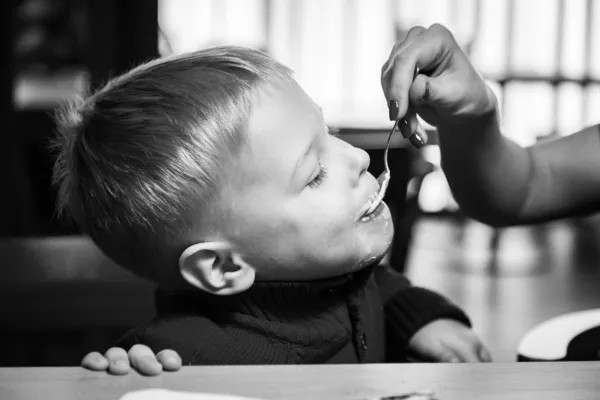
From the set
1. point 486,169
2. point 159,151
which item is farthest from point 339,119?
point 159,151

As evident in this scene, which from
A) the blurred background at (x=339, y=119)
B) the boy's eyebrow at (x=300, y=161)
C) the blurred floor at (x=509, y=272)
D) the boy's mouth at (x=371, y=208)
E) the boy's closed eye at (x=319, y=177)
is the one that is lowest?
the blurred floor at (x=509, y=272)

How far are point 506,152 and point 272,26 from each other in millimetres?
5608

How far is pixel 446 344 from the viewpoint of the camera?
1072mm

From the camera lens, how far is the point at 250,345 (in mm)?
903

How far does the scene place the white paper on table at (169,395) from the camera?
56 centimetres

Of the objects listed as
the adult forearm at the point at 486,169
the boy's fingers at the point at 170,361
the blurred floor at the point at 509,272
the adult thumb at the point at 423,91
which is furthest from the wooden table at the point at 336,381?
the blurred floor at the point at 509,272

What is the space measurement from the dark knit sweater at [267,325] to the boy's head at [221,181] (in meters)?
0.05

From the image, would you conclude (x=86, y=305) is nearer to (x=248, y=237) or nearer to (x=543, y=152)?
(x=248, y=237)

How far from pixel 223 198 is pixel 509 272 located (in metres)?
3.76

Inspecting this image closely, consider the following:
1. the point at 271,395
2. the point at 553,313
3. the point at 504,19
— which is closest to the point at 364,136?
the point at 553,313

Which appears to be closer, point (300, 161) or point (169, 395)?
point (169, 395)

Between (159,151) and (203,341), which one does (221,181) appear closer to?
(159,151)

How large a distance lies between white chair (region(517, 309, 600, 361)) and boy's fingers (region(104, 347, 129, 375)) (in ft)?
1.59

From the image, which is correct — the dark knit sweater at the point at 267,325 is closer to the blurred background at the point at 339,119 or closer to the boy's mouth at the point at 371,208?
the boy's mouth at the point at 371,208
